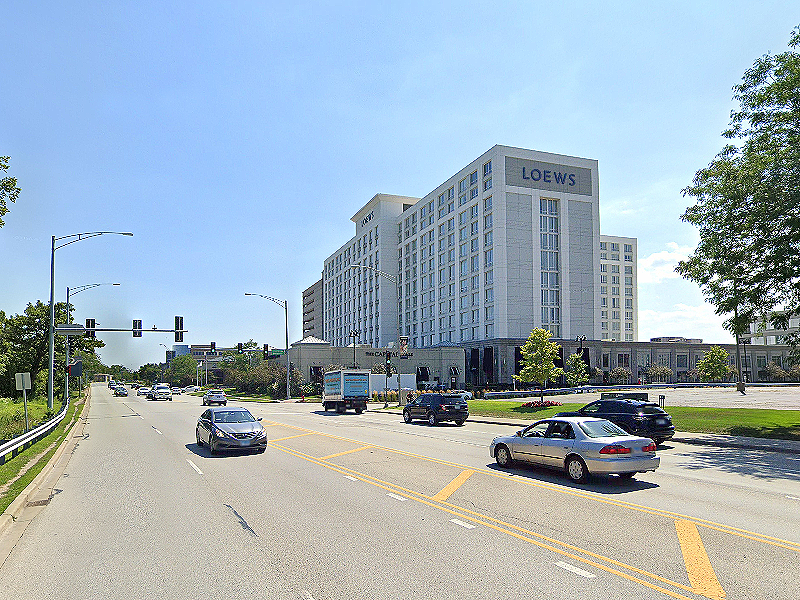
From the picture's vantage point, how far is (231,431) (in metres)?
19.6

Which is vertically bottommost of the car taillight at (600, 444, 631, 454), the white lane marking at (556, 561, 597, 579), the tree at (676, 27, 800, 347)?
the white lane marking at (556, 561, 597, 579)

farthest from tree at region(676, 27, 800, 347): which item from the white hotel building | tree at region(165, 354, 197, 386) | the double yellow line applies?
tree at region(165, 354, 197, 386)

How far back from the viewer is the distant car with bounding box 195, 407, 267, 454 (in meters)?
19.3

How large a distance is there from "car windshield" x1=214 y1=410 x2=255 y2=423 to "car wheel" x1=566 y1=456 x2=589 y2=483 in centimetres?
1124

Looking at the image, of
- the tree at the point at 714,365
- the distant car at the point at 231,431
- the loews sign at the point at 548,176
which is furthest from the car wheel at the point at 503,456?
the tree at the point at 714,365

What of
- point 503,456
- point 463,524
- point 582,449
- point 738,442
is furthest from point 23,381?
point 738,442

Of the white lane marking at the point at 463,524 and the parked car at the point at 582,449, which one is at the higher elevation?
the parked car at the point at 582,449

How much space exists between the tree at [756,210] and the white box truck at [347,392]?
89.4 feet

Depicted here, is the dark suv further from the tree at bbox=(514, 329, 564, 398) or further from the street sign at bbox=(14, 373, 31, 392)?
the street sign at bbox=(14, 373, 31, 392)

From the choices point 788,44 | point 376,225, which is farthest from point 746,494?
point 376,225

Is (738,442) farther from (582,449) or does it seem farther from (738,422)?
(582,449)

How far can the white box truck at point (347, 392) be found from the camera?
47.2 meters

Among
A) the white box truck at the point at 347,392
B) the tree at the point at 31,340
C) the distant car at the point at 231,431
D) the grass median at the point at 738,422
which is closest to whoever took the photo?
the distant car at the point at 231,431

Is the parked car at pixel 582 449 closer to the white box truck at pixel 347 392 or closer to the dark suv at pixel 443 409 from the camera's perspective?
the dark suv at pixel 443 409
